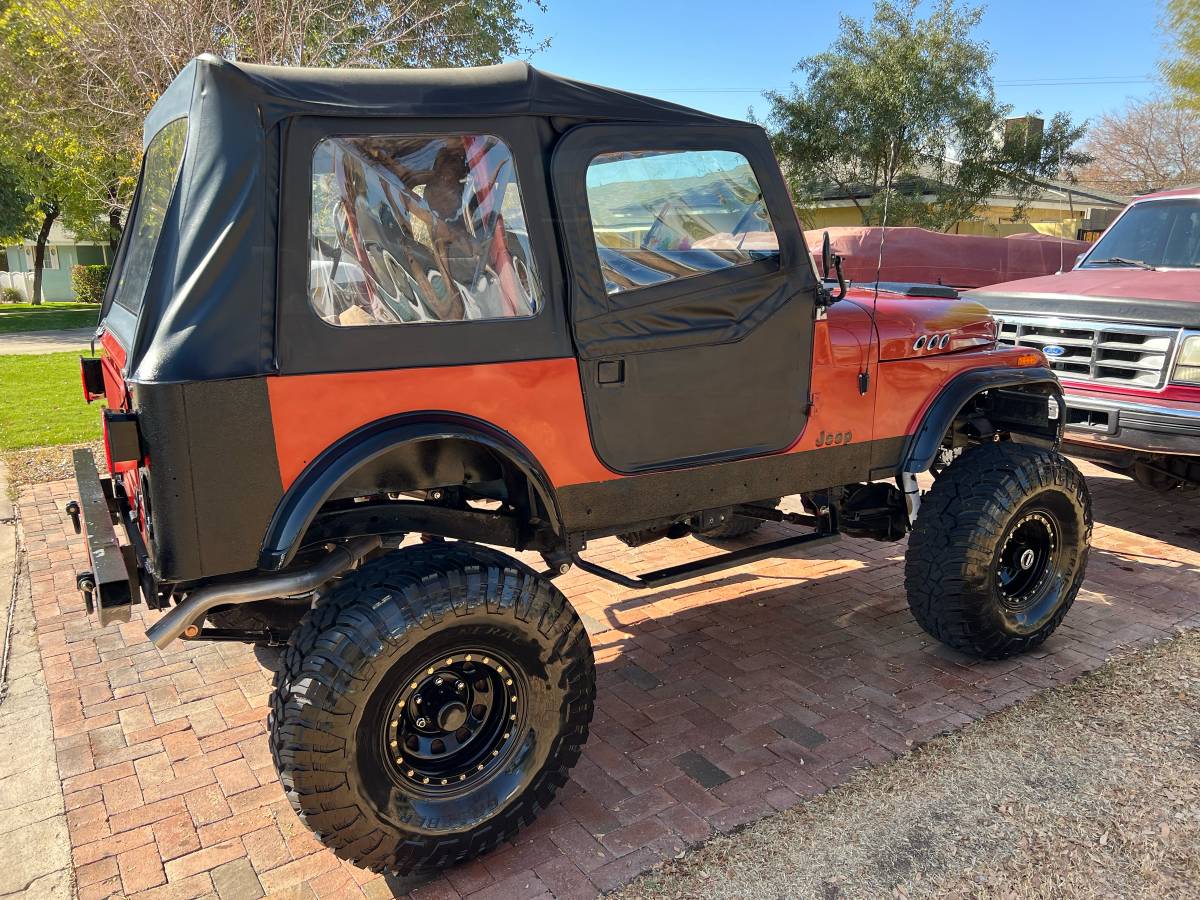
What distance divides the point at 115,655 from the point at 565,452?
9.22 feet

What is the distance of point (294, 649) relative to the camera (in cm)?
264

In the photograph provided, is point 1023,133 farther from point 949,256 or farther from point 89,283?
point 89,283

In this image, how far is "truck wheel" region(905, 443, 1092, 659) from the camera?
390cm

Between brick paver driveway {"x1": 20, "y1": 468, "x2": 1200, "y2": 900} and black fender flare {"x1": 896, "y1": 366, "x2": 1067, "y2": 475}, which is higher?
black fender flare {"x1": 896, "y1": 366, "x2": 1067, "y2": 475}

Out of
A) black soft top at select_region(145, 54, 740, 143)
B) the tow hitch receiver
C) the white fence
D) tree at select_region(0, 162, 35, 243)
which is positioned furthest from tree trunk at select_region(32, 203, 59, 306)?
black soft top at select_region(145, 54, 740, 143)

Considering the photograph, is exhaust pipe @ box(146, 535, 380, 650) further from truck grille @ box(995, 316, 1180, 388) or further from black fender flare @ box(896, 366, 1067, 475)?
truck grille @ box(995, 316, 1180, 388)

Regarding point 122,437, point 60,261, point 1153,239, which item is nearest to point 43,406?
point 122,437

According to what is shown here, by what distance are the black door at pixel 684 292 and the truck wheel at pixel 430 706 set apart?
2.39 ft

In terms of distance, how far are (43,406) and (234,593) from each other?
9.56 meters

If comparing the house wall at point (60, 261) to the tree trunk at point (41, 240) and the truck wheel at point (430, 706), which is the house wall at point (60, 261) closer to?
the tree trunk at point (41, 240)

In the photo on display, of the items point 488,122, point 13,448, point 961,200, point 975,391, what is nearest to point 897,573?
point 975,391

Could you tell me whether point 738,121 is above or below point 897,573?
above

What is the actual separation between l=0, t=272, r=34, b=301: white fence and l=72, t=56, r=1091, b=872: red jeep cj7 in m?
41.3

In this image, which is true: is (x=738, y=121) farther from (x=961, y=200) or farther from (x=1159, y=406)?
(x=961, y=200)
